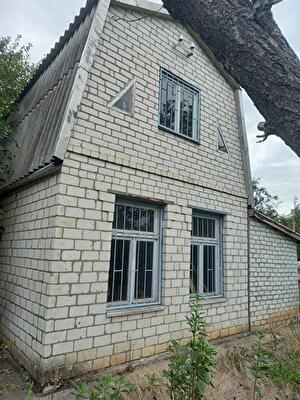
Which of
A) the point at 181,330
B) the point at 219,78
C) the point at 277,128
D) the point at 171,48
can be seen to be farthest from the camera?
the point at 219,78

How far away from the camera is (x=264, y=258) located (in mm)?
7148

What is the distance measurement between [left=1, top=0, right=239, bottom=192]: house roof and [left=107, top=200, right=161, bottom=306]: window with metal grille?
4.64 ft

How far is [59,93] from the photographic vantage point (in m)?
4.72

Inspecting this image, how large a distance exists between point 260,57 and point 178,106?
4184mm

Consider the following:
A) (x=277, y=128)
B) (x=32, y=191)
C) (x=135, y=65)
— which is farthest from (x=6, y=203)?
(x=277, y=128)

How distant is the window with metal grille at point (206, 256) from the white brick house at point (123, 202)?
0.03 meters

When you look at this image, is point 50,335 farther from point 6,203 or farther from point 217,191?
point 217,191

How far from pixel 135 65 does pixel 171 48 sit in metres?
1.26

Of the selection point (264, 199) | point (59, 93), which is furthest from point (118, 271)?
point (264, 199)

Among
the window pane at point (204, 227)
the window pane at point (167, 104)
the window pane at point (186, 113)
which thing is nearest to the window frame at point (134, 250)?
the window pane at point (204, 227)

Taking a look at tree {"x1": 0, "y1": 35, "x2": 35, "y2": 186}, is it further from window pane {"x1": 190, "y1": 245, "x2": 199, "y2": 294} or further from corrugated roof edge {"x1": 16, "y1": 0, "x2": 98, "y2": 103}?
window pane {"x1": 190, "y1": 245, "x2": 199, "y2": 294}

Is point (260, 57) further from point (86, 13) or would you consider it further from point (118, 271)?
point (86, 13)

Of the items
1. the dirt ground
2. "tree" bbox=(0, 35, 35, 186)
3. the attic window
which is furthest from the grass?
"tree" bbox=(0, 35, 35, 186)

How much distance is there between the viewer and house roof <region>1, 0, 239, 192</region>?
418cm
